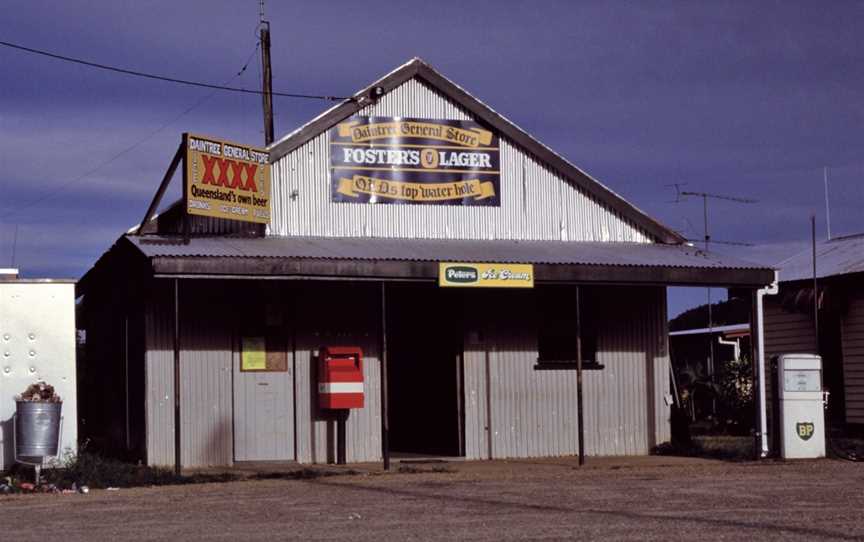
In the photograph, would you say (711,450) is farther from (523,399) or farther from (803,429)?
(523,399)

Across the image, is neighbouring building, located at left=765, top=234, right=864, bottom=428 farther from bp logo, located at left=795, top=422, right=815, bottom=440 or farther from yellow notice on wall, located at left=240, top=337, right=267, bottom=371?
yellow notice on wall, located at left=240, top=337, right=267, bottom=371

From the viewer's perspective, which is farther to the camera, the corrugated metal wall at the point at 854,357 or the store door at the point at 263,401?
the corrugated metal wall at the point at 854,357

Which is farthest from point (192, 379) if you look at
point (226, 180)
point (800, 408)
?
point (800, 408)

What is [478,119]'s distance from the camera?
21141mm

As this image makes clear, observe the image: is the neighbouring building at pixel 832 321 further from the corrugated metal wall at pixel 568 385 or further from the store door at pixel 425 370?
the store door at pixel 425 370

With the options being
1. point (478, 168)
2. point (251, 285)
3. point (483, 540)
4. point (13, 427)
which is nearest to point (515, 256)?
point (478, 168)

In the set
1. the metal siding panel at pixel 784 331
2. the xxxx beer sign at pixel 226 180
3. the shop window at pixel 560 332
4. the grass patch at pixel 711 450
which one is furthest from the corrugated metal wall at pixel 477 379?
the metal siding panel at pixel 784 331

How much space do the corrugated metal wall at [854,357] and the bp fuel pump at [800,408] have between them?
17.1ft

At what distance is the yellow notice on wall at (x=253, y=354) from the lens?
1933cm

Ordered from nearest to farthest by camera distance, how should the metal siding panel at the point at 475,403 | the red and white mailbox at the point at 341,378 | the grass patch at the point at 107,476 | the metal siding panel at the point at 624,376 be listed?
the grass patch at the point at 107,476 < the red and white mailbox at the point at 341,378 < the metal siding panel at the point at 475,403 < the metal siding panel at the point at 624,376

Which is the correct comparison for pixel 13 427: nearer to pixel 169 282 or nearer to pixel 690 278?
pixel 169 282

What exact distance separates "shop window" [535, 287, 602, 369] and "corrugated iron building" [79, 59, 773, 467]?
4 centimetres

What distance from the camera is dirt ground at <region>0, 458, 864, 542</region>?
11.3 metres

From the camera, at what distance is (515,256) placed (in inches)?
760
